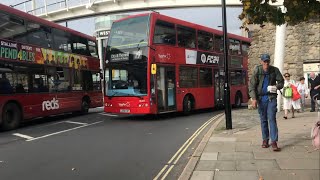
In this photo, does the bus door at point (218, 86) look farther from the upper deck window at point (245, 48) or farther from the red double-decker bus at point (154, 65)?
the upper deck window at point (245, 48)

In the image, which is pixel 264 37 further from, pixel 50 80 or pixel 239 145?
pixel 239 145

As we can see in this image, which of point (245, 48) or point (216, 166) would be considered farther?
point (245, 48)

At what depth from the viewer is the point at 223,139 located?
1004 cm

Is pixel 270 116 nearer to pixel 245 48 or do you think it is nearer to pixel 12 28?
pixel 12 28

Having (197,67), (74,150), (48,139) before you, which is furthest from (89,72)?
(74,150)

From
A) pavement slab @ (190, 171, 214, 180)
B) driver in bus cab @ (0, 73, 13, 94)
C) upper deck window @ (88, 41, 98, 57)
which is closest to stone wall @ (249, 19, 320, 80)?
upper deck window @ (88, 41, 98, 57)

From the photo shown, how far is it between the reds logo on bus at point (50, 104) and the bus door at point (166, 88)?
408cm

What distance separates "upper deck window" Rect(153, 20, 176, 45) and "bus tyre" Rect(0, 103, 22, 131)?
5.52m

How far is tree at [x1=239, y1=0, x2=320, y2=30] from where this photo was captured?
298 inches

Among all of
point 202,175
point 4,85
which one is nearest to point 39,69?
point 4,85

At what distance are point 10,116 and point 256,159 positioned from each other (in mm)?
9473

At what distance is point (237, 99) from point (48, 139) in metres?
13.9

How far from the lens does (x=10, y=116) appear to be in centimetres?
1425

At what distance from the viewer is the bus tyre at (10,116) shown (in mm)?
13891
